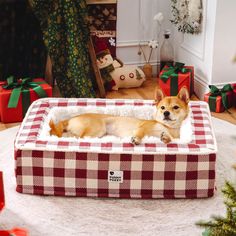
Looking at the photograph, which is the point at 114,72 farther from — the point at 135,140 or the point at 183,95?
the point at 135,140

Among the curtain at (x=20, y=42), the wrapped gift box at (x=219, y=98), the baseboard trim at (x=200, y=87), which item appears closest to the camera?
the wrapped gift box at (x=219, y=98)

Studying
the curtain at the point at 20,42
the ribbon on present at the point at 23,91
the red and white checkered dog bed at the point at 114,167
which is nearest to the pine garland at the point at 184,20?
the curtain at the point at 20,42

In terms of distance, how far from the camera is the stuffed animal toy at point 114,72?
389cm

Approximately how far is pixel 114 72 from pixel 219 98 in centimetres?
90

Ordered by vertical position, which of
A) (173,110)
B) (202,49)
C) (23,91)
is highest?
(202,49)

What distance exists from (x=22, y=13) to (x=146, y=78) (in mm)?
1201

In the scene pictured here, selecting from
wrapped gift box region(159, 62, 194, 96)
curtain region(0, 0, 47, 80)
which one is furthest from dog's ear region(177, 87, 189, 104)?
curtain region(0, 0, 47, 80)

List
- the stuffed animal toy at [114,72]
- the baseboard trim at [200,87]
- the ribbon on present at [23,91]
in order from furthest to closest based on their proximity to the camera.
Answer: the stuffed animal toy at [114,72]
the baseboard trim at [200,87]
the ribbon on present at [23,91]

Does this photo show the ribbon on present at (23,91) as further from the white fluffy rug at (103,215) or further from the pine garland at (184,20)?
the pine garland at (184,20)

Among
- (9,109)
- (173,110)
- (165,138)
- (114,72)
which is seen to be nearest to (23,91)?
(9,109)

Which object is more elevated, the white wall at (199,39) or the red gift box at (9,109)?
the white wall at (199,39)

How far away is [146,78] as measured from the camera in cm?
423

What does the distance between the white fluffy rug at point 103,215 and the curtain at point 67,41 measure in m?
1.30

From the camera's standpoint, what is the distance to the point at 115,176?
227 centimetres
